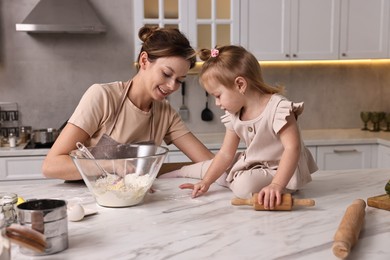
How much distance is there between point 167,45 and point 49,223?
97 cm

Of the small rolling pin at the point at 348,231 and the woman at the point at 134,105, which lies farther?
the woman at the point at 134,105

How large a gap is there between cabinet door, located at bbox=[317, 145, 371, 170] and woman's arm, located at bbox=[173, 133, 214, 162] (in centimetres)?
153

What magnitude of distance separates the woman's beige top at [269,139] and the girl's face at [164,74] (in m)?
0.32

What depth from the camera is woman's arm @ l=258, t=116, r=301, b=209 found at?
1.35 metres

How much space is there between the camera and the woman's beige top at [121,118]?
1830 mm

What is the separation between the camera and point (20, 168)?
10.1 ft

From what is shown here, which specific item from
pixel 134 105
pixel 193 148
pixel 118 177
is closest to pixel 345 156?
pixel 193 148

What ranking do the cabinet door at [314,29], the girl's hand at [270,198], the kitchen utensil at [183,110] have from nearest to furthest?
the girl's hand at [270,198] < the cabinet door at [314,29] < the kitchen utensil at [183,110]

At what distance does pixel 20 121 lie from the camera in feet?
11.7

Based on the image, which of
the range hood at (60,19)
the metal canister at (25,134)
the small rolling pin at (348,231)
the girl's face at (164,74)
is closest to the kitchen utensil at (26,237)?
the small rolling pin at (348,231)

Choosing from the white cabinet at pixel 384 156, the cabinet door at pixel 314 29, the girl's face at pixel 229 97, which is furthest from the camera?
the cabinet door at pixel 314 29

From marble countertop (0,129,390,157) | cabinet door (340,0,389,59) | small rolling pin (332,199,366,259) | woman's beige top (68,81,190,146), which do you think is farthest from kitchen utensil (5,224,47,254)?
cabinet door (340,0,389,59)

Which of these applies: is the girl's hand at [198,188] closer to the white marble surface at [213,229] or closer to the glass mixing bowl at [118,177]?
the white marble surface at [213,229]

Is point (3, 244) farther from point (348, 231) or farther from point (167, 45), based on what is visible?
point (167, 45)
